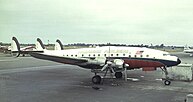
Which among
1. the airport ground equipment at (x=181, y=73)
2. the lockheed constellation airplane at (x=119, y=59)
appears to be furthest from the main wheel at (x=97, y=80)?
the airport ground equipment at (x=181, y=73)

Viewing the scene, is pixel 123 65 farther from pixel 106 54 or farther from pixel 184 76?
pixel 184 76

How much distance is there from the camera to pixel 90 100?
14.2m

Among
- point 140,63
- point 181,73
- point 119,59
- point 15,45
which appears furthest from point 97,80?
point 15,45

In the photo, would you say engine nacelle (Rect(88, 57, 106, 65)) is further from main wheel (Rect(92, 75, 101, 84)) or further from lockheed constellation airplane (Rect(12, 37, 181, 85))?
main wheel (Rect(92, 75, 101, 84))

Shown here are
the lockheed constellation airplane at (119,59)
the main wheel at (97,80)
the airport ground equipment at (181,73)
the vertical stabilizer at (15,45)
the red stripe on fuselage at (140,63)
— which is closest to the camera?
the main wheel at (97,80)

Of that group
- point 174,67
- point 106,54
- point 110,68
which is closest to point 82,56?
point 106,54

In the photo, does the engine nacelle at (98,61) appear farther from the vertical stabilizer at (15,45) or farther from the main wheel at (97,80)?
the vertical stabilizer at (15,45)

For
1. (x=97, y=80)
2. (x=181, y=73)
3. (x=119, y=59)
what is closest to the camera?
(x=97, y=80)

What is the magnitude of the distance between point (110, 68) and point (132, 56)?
2.58 m

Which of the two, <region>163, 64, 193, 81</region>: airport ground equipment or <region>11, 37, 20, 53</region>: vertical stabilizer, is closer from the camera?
<region>163, 64, 193, 81</region>: airport ground equipment

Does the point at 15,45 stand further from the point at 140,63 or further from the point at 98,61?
the point at 140,63

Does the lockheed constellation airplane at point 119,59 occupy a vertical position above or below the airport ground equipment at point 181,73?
above

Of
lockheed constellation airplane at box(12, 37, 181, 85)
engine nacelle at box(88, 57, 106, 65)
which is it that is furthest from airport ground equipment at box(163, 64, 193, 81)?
engine nacelle at box(88, 57, 106, 65)

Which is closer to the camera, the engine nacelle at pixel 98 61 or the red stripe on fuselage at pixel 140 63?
the engine nacelle at pixel 98 61
